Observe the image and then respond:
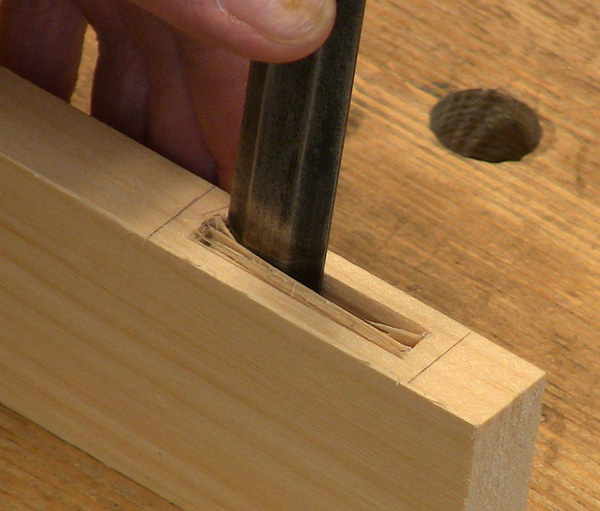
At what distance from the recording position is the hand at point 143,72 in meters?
0.79

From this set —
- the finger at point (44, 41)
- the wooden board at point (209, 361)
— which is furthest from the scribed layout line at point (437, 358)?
the finger at point (44, 41)

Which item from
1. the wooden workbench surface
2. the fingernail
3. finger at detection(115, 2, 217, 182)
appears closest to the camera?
the fingernail

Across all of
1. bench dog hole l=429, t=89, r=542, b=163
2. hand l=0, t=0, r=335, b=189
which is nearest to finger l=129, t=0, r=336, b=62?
hand l=0, t=0, r=335, b=189

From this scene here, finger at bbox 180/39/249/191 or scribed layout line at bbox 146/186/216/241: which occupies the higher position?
scribed layout line at bbox 146/186/216/241

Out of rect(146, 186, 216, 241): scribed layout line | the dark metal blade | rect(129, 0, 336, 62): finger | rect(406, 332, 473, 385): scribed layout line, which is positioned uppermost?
rect(129, 0, 336, 62): finger

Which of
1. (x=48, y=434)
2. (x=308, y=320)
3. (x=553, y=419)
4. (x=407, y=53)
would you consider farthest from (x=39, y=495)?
(x=407, y=53)

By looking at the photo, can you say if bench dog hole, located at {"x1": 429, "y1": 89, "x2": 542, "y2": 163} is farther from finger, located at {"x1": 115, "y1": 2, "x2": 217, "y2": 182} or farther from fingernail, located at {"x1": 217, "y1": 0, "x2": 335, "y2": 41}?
fingernail, located at {"x1": 217, "y1": 0, "x2": 335, "y2": 41}

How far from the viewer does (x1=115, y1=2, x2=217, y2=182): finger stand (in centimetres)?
79

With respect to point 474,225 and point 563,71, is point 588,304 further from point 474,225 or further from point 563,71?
point 563,71

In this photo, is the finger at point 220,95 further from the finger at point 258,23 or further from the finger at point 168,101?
the finger at point 258,23

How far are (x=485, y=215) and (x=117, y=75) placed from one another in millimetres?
314

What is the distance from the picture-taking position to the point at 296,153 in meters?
0.52

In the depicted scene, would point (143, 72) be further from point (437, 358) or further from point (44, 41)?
point (437, 358)

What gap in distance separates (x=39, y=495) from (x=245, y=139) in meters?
0.27
